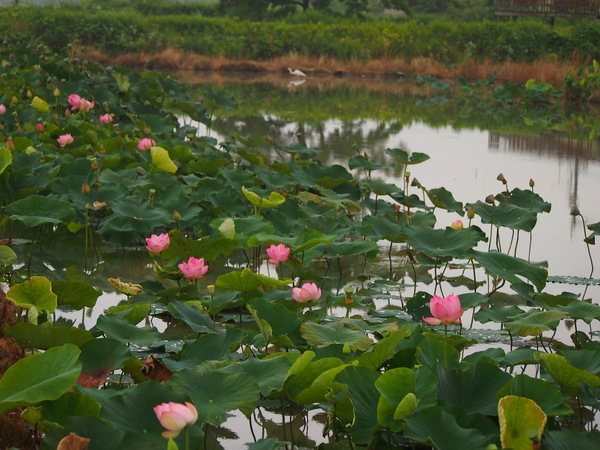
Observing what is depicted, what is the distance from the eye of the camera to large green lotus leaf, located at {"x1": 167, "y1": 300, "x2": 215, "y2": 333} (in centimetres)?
202

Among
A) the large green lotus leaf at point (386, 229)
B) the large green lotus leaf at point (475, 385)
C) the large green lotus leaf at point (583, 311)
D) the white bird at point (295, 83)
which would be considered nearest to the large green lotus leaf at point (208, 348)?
the large green lotus leaf at point (475, 385)

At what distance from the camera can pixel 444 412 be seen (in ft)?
4.48

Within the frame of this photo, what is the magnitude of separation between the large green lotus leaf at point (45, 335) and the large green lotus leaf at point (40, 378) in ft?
0.79

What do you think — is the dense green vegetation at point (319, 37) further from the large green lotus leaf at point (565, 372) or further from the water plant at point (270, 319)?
the large green lotus leaf at point (565, 372)

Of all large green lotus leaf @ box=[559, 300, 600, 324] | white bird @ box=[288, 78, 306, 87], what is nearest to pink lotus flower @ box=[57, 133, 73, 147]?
large green lotus leaf @ box=[559, 300, 600, 324]

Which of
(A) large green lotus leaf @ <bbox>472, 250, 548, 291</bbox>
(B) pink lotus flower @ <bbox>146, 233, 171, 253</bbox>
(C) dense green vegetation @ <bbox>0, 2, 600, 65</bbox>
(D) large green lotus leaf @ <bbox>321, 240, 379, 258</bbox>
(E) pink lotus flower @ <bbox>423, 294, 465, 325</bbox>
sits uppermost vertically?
(E) pink lotus flower @ <bbox>423, 294, 465, 325</bbox>

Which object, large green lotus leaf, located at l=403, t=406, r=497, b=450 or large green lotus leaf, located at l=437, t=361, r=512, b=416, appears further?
large green lotus leaf, located at l=437, t=361, r=512, b=416

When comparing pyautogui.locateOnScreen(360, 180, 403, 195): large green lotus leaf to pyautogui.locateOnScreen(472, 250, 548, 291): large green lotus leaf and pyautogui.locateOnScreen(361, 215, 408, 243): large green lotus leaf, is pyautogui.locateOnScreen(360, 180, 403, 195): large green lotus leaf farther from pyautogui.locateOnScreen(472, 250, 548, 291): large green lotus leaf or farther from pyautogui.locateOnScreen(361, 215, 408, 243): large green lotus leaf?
pyautogui.locateOnScreen(472, 250, 548, 291): large green lotus leaf

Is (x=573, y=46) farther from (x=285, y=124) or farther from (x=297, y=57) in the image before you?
(x=285, y=124)

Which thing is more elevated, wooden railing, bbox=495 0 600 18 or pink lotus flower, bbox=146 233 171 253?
pink lotus flower, bbox=146 233 171 253

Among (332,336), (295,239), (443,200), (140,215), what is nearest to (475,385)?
(332,336)

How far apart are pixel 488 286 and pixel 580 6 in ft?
50.7

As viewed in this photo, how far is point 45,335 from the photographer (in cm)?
174

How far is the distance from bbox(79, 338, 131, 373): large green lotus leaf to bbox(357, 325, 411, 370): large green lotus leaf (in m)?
0.49
